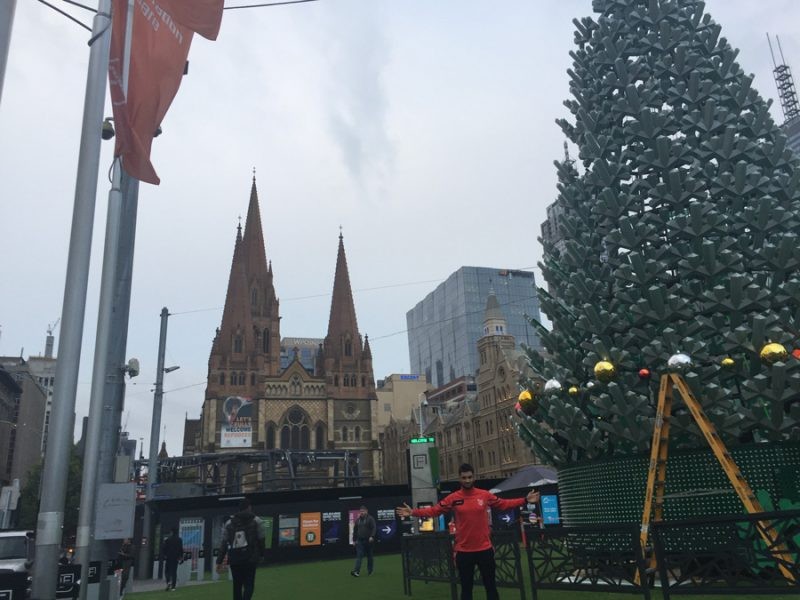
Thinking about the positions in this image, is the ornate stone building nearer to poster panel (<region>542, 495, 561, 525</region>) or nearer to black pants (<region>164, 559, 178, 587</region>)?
poster panel (<region>542, 495, 561, 525</region>)

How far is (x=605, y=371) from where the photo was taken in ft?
32.1

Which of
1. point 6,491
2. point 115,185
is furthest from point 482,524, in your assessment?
point 6,491

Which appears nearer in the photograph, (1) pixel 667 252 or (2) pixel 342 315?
(1) pixel 667 252

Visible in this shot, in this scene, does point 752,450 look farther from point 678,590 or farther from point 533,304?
point 533,304

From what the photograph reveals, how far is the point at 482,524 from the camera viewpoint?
686 cm

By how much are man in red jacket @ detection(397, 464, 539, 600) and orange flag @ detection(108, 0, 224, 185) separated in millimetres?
5261

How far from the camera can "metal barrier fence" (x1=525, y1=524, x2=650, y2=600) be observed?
7664 millimetres

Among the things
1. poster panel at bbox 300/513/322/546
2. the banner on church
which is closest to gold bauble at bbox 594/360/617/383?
poster panel at bbox 300/513/322/546

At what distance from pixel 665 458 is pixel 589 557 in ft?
6.66

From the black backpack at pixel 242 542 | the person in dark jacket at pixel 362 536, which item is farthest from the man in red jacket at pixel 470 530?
the person in dark jacket at pixel 362 536

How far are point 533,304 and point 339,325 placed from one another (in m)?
48.2

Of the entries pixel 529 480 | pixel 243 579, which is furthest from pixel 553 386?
pixel 529 480

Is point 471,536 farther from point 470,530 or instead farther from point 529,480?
point 529,480

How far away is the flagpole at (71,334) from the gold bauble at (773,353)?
28.0 feet
